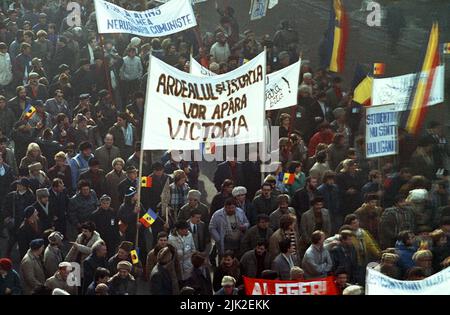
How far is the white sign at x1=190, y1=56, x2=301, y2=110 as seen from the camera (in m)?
23.0

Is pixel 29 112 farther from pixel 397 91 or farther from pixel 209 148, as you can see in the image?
pixel 397 91

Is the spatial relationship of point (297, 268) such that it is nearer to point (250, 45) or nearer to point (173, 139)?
point (173, 139)

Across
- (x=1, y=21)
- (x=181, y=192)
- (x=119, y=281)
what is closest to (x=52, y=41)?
(x=1, y=21)

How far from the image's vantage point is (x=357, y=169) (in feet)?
71.4

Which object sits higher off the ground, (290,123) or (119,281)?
(290,123)

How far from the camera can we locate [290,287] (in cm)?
1702

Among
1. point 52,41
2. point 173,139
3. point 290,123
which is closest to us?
point 173,139

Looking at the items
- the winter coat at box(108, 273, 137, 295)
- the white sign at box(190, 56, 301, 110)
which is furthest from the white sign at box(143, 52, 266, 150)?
the white sign at box(190, 56, 301, 110)

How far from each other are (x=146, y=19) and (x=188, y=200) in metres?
5.48

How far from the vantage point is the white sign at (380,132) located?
21.4 m

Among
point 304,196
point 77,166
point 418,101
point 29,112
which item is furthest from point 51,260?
point 418,101

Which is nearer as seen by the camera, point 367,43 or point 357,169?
point 357,169

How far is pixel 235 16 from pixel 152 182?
1327cm

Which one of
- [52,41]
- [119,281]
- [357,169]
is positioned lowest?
[119,281]
